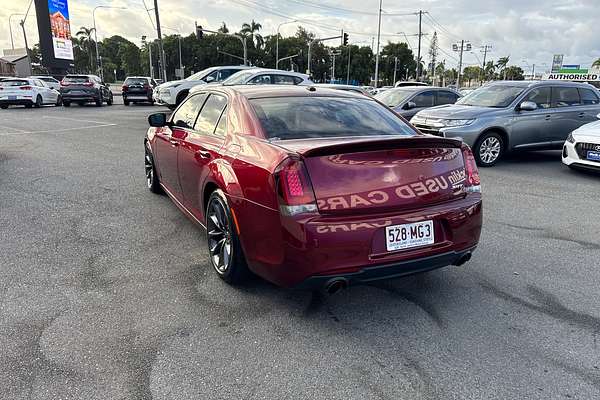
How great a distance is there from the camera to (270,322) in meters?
3.08

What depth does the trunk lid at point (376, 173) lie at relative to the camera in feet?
9.09

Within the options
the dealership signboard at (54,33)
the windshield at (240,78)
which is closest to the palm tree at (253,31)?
the dealership signboard at (54,33)

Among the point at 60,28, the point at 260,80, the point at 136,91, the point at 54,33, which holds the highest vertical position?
the point at 60,28


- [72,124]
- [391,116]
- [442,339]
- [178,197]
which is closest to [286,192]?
[442,339]

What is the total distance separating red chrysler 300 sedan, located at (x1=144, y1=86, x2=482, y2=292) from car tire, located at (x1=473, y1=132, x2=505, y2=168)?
5.88 meters

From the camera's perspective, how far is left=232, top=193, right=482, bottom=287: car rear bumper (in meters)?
2.71

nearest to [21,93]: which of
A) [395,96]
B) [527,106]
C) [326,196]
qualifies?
[395,96]

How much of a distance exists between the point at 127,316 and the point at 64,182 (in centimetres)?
461

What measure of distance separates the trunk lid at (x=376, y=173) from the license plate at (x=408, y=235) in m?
0.13

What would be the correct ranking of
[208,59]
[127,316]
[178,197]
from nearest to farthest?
1. [127,316]
2. [178,197]
3. [208,59]

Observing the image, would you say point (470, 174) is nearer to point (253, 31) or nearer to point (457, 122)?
point (457, 122)

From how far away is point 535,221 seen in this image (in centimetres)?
542

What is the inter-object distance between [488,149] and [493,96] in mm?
1504

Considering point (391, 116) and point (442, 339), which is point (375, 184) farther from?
point (391, 116)
